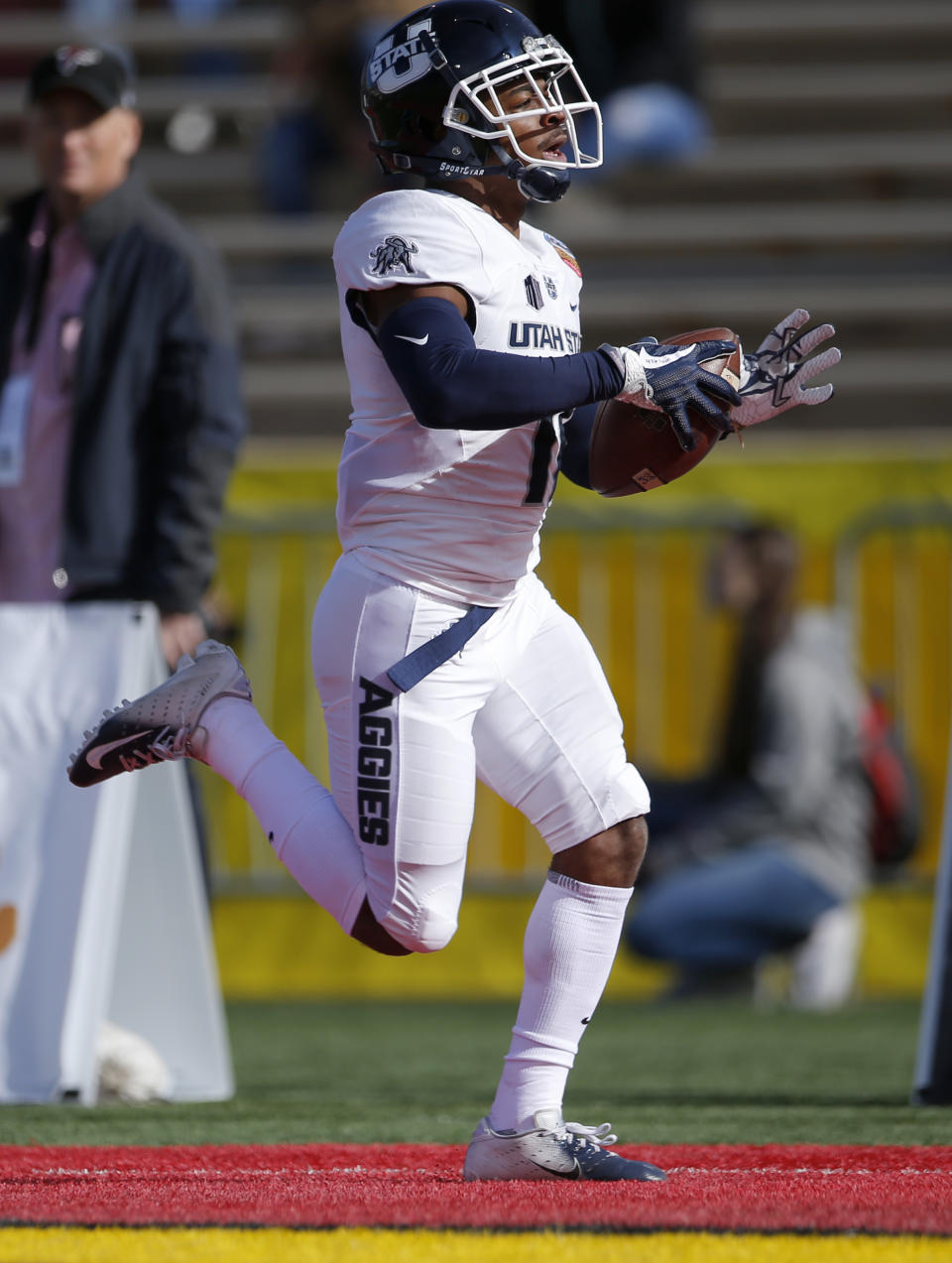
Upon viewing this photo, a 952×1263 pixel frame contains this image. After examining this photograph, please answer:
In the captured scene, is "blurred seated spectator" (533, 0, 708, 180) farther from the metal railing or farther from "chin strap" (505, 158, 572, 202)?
"chin strap" (505, 158, 572, 202)

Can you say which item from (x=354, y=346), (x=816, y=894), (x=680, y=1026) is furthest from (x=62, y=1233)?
(x=816, y=894)

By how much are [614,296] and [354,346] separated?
7347mm

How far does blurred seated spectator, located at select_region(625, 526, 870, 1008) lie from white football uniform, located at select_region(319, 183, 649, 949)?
3.81 metres

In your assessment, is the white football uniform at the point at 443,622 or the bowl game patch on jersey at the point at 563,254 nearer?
the white football uniform at the point at 443,622

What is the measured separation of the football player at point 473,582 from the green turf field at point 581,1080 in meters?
0.71

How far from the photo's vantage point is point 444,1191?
2.82m

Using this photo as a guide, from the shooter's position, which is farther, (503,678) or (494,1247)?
(503,678)

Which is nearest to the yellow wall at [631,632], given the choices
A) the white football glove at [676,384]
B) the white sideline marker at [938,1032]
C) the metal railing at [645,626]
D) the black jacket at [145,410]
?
the metal railing at [645,626]

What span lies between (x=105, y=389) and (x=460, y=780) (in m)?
2.01

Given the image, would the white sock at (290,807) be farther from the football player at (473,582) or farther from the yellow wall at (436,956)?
the yellow wall at (436,956)

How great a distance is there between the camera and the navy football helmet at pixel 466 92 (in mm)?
3117

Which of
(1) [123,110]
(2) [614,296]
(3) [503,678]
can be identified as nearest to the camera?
(3) [503,678]

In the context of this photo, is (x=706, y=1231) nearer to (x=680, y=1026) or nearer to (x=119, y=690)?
(x=119, y=690)

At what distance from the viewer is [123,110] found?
4.93 metres
